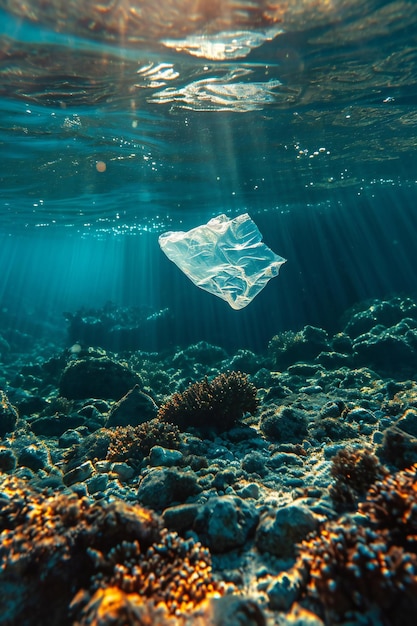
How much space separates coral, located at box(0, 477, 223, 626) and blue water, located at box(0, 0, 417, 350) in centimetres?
899

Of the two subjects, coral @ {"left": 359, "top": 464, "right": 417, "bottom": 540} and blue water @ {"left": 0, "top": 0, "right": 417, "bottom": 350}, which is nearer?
coral @ {"left": 359, "top": 464, "right": 417, "bottom": 540}

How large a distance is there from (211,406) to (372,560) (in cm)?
511

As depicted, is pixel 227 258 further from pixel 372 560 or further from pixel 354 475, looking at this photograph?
pixel 372 560

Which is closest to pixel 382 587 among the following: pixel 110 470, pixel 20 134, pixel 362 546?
pixel 362 546

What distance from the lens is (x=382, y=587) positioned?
8.15 feet

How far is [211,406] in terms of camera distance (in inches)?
299

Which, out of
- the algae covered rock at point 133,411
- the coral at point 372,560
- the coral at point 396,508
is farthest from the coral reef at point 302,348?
the coral at point 372,560

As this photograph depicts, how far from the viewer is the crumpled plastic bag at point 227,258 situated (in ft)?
24.6

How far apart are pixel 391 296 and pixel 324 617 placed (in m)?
21.3

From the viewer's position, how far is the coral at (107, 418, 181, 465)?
6363 millimetres

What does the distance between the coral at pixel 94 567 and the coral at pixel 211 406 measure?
13.2 feet

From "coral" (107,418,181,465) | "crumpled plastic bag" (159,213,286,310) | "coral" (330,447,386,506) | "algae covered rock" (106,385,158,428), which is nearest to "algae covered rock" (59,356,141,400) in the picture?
"algae covered rock" (106,385,158,428)

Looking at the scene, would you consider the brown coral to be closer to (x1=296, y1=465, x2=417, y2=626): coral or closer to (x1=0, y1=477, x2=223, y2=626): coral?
(x1=296, y1=465, x2=417, y2=626): coral

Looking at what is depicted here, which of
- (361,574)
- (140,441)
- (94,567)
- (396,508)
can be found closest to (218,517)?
(94,567)
